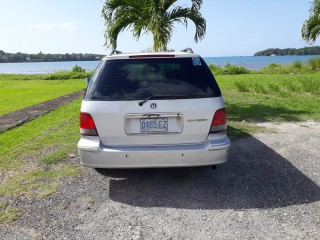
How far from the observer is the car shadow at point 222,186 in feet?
12.7

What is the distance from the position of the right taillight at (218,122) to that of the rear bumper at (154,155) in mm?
140

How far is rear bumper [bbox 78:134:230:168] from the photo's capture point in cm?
384

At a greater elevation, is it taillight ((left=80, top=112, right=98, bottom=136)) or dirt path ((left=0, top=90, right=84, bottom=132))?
taillight ((left=80, top=112, right=98, bottom=136))

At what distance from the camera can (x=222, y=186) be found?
4355 mm

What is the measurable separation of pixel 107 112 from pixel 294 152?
353 cm

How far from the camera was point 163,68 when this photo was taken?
4086 millimetres

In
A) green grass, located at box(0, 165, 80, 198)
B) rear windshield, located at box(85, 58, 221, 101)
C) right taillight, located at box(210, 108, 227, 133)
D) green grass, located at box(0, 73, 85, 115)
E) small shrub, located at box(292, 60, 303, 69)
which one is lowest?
green grass, located at box(0, 73, 85, 115)

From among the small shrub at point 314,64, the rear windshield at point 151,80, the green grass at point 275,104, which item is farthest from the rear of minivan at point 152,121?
the small shrub at point 314,64

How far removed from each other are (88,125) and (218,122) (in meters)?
1.53

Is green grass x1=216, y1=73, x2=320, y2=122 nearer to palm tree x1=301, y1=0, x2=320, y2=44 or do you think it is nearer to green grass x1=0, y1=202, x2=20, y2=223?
palm tree x1=301, y1=0, x2=320, y2=44

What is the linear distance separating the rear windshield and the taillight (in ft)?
0.71

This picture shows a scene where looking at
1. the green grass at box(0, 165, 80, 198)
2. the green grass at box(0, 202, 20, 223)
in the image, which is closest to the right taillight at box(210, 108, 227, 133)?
the green grass at box(0, 165, 80, 198)

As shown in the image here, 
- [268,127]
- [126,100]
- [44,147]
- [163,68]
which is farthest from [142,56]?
[268,127]

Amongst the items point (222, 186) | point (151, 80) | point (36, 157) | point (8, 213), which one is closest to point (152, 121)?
point (151, 80)
